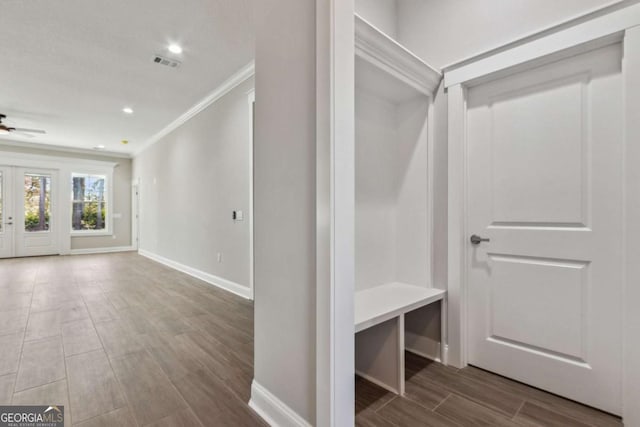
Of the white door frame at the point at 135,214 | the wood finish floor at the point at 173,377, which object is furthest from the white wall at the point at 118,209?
the wood finish floor at the point at 173,377

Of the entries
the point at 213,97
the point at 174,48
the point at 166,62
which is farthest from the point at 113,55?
the point at 213,97

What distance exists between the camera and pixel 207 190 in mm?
4582

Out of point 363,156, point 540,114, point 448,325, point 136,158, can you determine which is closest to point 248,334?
point 448,325

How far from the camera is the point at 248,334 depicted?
8.34 feet

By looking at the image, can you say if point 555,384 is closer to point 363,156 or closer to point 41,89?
point 363,156

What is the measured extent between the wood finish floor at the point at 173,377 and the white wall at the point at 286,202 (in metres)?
0.39

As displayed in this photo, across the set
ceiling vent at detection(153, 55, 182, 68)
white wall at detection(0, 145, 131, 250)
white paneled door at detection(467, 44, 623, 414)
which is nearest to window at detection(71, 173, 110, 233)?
white wall at detection(0, 145, 131, 250)

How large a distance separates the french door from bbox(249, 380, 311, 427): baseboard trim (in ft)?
28.9

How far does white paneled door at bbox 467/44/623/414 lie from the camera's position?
1503 mm

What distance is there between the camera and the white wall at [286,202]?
1.27 meters

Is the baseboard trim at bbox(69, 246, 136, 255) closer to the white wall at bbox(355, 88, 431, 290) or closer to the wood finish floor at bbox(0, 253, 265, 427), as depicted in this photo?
the wood finish floor at bbox(0, 253, 265, 427)

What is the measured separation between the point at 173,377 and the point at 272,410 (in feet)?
2.70

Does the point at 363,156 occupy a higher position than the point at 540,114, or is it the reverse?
the point at 540,114

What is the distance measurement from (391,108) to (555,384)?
207 cm
